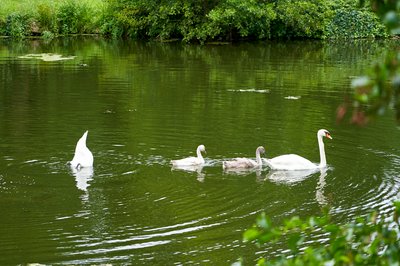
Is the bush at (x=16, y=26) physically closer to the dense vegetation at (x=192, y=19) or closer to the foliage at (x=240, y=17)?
the dense vegetation at (x=192, y=19)

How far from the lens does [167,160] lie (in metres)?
15.7

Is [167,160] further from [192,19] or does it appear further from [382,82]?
[192,19]

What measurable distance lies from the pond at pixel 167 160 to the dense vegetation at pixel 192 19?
11.9 meters

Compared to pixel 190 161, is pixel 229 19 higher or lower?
higher

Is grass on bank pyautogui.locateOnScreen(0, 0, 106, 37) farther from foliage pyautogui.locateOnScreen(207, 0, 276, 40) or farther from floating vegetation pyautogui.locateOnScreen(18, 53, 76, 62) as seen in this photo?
floating vegetation pyautogui.locateOnScreen(18, 53, 76, 62)

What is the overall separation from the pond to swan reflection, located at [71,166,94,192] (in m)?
0.06

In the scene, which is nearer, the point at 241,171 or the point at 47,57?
the point at 241,171

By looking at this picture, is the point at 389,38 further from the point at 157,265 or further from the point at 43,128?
the point at 157,265

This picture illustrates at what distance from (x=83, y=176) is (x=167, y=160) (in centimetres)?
200

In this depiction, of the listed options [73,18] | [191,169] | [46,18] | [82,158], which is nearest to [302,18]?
[73,18]

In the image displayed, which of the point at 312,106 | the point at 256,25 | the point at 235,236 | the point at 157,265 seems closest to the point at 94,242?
the point at 157,265

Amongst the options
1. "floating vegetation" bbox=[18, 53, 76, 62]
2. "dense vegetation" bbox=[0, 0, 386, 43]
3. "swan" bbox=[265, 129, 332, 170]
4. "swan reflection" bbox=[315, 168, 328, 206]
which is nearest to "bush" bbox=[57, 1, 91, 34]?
"dense vegetation" bbox=[0, 0, 386, 43]

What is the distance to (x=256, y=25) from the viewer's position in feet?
144

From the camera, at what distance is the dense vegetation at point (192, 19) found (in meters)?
42.4
